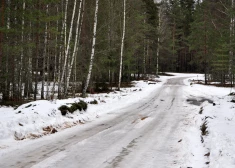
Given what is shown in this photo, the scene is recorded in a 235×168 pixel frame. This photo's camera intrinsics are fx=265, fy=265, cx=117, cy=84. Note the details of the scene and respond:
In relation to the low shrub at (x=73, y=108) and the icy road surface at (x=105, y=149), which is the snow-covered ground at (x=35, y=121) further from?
the icy road surface at (x=105, y=149)

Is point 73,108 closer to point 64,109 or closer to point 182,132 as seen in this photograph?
point 64,109

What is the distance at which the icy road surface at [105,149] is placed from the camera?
5742 millimetres

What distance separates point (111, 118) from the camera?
39.9ft

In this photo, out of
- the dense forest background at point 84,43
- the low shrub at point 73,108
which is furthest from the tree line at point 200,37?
the low shrub at point 73,108

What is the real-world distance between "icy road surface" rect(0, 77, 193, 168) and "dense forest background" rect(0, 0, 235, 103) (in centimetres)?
663

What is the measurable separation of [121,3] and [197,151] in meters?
26.0

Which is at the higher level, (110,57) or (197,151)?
(110,57)

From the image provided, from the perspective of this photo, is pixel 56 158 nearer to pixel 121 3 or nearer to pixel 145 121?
pixel 145 121

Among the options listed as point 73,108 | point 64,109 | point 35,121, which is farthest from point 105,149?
point 73,108

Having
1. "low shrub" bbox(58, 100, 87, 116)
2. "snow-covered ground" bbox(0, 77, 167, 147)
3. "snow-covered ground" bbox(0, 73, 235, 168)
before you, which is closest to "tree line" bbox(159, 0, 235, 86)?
"low shrub" bbox(58, 100, 87, 116)

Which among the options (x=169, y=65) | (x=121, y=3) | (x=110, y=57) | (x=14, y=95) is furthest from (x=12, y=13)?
(x=169, y=65)

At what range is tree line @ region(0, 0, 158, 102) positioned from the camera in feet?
55.1

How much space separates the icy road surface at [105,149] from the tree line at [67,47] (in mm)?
7836

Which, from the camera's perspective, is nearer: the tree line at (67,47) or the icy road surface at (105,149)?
the icy road surface at (105,149)
